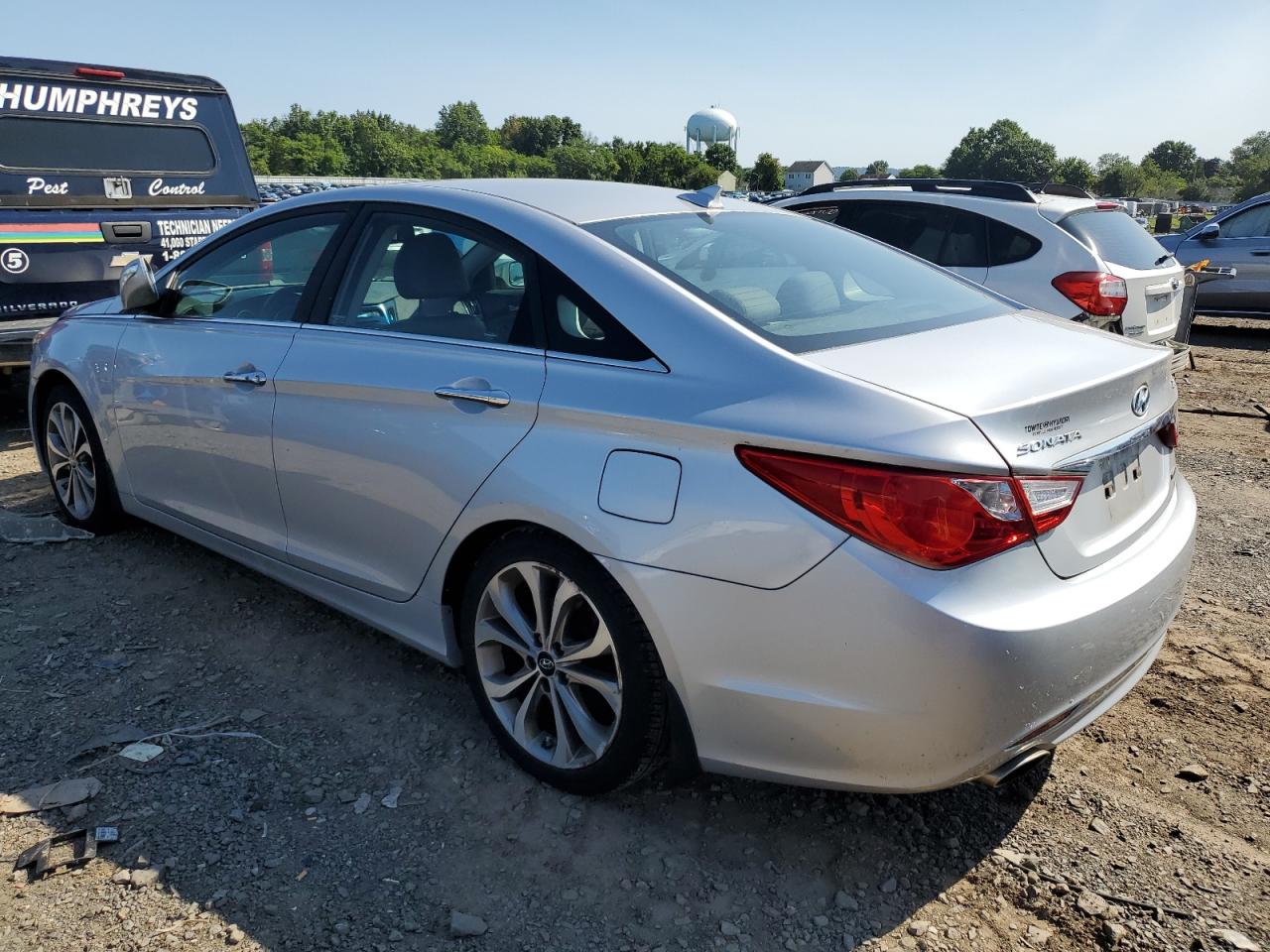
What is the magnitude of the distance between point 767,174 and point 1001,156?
114 feet

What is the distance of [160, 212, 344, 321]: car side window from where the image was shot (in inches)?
134

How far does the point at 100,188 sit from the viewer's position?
6664 mm

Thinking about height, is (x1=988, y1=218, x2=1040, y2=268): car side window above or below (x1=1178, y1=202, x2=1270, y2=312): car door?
above

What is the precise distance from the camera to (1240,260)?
37.4 ft

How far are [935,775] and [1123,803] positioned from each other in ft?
2.99

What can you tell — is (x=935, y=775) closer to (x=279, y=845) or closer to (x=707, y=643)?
(x=707, y=643)

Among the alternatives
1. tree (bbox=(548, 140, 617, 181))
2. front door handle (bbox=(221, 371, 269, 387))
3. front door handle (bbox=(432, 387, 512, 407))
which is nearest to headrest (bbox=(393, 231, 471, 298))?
front door handle (bbox=(432, 387, 512, 407))

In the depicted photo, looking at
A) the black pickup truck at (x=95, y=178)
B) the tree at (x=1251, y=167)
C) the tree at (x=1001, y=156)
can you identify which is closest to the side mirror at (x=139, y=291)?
the black pickup truck at (x=95, y=178)

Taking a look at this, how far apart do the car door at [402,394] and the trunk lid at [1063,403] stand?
900 mm

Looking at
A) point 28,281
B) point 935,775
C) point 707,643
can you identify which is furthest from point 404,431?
point 28,281

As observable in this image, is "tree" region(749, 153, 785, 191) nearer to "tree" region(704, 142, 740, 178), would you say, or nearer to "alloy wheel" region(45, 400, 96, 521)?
"tree" region(704, 142, 740, 178)

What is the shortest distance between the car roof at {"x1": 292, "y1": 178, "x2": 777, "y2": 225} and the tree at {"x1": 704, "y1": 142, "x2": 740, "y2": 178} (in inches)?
5495

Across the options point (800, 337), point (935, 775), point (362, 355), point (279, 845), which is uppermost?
point (800, 337)

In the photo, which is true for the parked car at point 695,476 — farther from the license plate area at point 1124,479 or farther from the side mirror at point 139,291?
the side mirror at point 139,291
